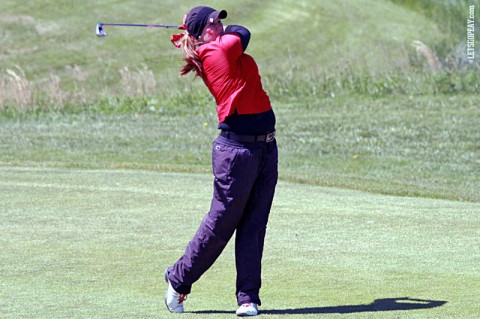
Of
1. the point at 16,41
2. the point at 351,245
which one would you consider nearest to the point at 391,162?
the point at 351,245

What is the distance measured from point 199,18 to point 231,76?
1.33ft

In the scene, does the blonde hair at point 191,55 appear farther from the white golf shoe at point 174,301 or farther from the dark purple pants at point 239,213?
the white golf shoe at point 174,301

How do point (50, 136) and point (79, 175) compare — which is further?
point (50, 136)

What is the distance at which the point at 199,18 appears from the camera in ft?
23.7

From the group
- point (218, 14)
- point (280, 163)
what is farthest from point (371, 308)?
point (280, 163)

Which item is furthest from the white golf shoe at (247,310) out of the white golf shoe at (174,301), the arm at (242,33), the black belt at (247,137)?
the arm at (242,33)

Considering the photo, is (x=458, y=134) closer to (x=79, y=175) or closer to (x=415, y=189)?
(x=415, y=189)

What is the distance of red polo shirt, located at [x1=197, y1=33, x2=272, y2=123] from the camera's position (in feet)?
23.3

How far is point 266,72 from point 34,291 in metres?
20.8

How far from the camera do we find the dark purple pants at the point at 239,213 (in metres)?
7.21

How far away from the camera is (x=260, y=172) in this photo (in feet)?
24.1

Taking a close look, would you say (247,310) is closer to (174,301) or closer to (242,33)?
(174,301)

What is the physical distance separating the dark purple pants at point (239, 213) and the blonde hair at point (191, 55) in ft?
1.46

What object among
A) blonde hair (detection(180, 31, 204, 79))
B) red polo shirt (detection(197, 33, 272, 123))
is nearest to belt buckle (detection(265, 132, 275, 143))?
red polo shirt (detection(197, 33, 272, 123))
